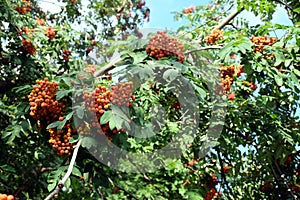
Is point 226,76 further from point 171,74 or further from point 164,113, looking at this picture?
point 171,74

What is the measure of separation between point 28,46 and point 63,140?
2165 millimetres

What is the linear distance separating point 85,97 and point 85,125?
0.53 ft

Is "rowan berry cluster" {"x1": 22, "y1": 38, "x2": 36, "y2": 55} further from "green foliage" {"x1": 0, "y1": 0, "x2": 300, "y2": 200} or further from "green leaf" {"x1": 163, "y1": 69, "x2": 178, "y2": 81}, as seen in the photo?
"green leaf" {"x1": 163, "y1": 69, "x2": 178, "y2": 81}

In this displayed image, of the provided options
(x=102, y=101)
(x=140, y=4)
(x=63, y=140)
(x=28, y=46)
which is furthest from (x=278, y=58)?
(x=140, y=4)

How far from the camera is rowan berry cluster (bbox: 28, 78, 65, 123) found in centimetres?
231

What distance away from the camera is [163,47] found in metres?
2.56

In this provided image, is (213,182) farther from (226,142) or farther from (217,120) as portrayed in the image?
(217,120)

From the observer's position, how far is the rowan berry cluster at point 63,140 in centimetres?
223

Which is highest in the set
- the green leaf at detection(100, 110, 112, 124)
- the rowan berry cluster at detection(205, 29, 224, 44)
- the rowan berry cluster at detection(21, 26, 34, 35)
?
the rowan berry cluster at detection(21, 26, 34, 35)

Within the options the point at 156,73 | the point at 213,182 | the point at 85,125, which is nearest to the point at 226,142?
the point at 213,182

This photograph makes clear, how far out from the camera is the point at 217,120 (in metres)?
3.78

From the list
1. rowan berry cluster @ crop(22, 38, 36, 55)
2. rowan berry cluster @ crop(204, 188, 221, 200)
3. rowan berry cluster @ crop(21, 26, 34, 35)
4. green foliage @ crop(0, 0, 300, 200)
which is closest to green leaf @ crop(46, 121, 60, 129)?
green foliage @ crop(0, 0, 300, 200)

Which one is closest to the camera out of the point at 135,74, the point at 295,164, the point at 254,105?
the point at 135,74

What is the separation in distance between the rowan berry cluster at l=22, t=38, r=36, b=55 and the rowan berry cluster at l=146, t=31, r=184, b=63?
1.94 m
